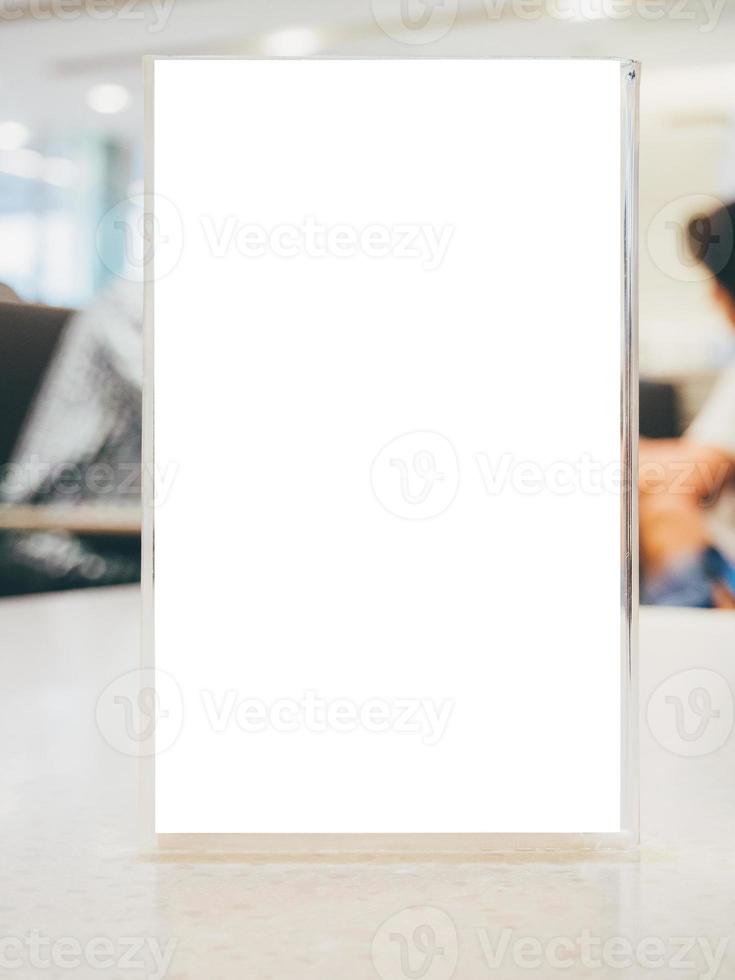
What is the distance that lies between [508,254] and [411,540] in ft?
1.34

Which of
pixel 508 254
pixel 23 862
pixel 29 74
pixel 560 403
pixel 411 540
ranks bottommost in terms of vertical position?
pixel 23 862

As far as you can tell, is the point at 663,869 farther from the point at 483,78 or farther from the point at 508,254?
the point at 483,78

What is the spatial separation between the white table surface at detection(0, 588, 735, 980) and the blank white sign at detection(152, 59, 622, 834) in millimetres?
86

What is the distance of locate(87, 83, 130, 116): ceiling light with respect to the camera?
5.17 m

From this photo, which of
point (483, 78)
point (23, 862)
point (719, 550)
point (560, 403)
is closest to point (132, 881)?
point (23, 862)

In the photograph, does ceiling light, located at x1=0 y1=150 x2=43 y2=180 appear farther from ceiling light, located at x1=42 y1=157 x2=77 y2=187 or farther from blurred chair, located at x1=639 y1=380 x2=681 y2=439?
blurred chair, located at x1=639 y1=380 x2=681 y2=439

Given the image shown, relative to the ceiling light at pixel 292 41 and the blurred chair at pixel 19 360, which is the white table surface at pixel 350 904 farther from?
the ceiling light at pixel 292 41

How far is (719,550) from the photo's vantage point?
4465 millimetres

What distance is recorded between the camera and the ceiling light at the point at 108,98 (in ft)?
17.0

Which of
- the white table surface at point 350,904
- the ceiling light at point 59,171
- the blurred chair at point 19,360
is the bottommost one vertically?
the white table surface at point 350,904

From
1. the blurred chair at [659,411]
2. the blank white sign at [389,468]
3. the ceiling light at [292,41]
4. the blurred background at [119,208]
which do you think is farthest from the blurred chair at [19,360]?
the blank white sign at [389,468]

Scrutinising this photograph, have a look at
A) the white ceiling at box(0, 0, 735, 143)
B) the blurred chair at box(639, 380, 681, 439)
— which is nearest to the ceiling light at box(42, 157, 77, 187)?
the white ceiling at box(0, 0, 735, 143)

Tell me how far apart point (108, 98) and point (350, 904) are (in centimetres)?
464

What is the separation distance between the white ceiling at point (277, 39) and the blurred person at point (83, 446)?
3.02ft
